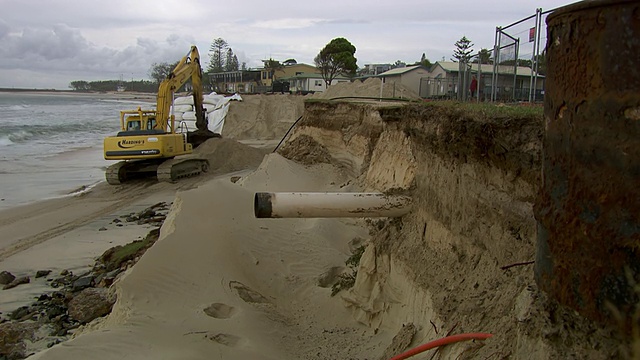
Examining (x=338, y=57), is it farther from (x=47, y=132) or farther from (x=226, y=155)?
(x=226, y=155)

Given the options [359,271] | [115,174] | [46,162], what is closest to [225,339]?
[359,271]

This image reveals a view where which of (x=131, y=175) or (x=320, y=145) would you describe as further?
(x=131, y=175)

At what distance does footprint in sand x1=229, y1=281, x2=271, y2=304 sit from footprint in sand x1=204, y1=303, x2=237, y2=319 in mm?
412

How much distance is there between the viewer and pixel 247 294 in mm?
8383

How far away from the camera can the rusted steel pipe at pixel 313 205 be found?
583 centimetres

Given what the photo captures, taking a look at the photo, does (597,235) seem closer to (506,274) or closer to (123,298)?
(506,274)

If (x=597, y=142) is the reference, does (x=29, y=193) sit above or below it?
below

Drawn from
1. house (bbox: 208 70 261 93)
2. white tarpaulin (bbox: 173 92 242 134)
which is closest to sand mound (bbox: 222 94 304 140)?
white tarpaulin (bbox: 173 92 242 134)

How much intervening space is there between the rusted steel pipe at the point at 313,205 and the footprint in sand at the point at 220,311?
234 centimetres

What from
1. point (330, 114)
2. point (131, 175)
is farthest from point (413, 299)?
point (131, 175)

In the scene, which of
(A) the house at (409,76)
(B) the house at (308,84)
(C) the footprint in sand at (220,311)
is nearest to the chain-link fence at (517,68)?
(C) the footprint in sand at (220,311)

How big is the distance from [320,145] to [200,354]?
460 inches

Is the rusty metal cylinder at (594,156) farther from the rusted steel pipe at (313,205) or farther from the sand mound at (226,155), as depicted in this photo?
the sand mound at (226,155)

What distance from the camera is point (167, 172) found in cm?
1989
